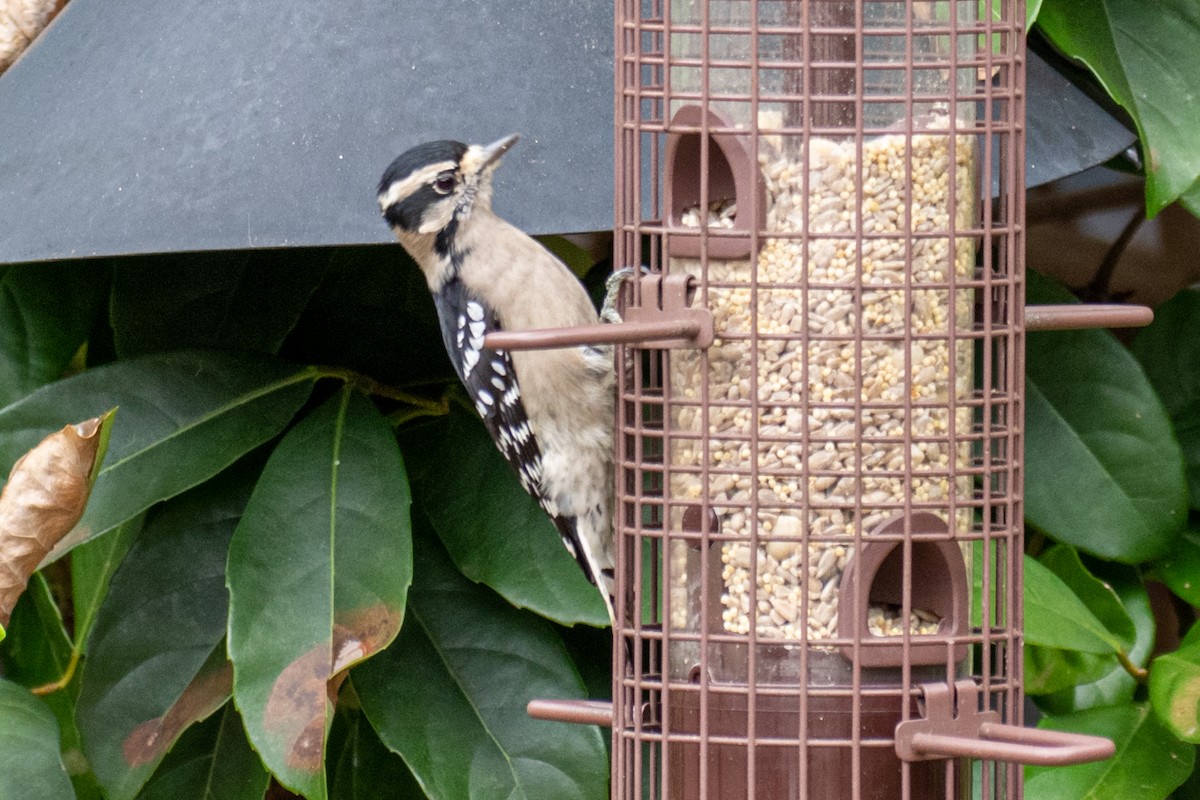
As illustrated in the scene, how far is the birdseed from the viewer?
6.98 ft

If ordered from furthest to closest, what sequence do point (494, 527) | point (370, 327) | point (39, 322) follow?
point (370, 327) < point (39, 322) < point (494, 527)

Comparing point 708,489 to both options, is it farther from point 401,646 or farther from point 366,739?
point 366,739

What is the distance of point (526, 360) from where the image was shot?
9.96ft

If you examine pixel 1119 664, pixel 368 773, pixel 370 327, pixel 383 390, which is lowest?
pixel 368 773

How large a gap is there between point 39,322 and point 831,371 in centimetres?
163

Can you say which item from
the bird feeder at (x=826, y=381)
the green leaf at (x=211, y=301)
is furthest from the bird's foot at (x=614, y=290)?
the green leaf at (x=211, y=301)

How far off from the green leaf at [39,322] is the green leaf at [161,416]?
195 mm

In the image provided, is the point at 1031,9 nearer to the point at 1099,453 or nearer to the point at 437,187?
the point at 1099,453

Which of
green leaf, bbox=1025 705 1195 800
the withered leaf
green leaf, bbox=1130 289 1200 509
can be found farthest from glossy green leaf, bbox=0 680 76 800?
green leaf, bbox=1130 289 1200 509

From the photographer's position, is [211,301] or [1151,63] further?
[211,301]

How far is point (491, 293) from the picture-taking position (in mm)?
2971

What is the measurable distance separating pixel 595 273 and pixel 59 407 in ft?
3.19

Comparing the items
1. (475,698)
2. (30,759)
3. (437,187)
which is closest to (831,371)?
(437,187)

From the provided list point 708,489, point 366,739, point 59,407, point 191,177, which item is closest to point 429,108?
point 191,177
